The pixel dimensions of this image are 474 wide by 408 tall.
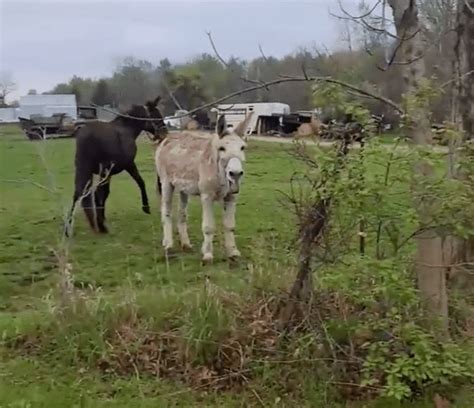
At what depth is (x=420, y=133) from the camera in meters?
4.43

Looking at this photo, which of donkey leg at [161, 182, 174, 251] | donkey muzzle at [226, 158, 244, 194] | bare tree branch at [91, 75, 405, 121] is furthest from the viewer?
donkey leg at [161, 182, 174, 251]

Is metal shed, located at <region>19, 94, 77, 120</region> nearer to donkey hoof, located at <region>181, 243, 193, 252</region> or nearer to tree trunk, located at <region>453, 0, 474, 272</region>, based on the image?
donkey hoof, located at <region>181, 243, 193, 252</region>

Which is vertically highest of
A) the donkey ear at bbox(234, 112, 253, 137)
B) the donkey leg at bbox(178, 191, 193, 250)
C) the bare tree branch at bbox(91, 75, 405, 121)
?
the bare tree branch at bbox(91, 75, 405, 121)

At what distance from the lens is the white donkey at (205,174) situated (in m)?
7.95

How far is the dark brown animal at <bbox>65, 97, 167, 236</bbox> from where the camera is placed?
429 inches

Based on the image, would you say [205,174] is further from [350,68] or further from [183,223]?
[350,68]

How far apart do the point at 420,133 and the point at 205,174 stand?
435 cm

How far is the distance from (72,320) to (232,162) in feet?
10.3

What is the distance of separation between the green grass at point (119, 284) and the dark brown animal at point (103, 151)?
1.60 ft

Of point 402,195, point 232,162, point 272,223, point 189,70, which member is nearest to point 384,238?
point 402,195

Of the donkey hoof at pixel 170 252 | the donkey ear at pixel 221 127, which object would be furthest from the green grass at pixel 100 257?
the donkey ear at pixel 221 127

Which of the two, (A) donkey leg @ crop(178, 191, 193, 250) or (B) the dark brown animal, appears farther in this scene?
(B) the dark brown animal

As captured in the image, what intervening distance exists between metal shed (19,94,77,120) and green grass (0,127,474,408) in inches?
1256

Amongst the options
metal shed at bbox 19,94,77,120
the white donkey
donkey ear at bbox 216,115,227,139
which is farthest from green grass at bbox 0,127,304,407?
metal shed at bbox 19,94,77,120
